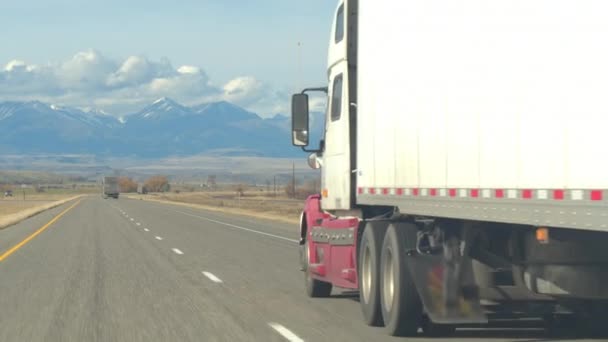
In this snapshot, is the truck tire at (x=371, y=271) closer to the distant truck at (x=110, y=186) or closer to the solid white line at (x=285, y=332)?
the solid white line at (x=285, y=332)

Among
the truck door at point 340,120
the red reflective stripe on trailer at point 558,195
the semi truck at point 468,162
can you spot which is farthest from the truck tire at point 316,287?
the red reflective stripe on trailer at point 558,195

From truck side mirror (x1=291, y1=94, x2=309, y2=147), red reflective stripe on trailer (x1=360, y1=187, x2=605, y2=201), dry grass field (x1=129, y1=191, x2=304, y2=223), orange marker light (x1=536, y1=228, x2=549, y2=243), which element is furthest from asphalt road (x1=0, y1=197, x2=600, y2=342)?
dry grass field (x1=129, y1=191, x2=304, y2=223)

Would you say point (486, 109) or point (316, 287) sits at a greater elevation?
point (486, 109)

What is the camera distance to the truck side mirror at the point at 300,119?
1362 cm

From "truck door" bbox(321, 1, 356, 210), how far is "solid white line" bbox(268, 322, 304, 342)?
189 centimetres

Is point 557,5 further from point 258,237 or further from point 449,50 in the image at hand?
point 258,237

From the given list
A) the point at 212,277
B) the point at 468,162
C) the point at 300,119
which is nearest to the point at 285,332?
the point at 468,162

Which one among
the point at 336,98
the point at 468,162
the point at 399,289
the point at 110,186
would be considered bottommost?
the point at 399,289

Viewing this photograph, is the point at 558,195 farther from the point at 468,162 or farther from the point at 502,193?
the point at 468,162

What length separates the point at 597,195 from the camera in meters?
6.80

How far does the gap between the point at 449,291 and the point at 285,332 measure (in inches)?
76.4

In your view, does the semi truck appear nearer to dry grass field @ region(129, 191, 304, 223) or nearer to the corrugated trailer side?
the corrugated trailer side

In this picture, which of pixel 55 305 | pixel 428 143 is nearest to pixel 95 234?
pixel 55 305

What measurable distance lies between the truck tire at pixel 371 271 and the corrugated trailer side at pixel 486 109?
13.5 inches
